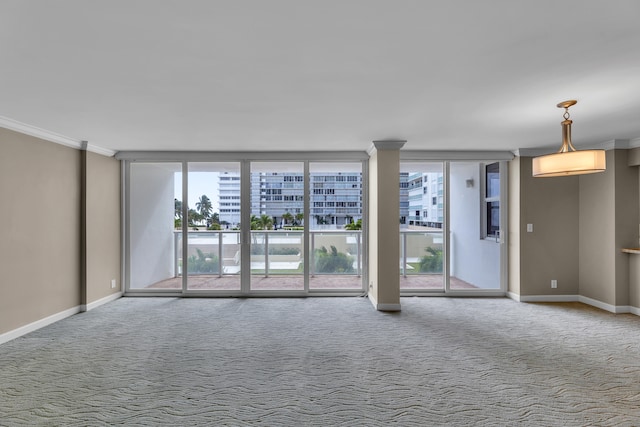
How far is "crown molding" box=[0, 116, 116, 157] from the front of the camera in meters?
3.67

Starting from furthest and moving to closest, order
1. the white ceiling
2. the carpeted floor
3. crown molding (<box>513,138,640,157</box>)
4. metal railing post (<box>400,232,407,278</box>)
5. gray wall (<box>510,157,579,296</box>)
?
metal railing post (<box>400,232,407,278</box>)
gray wall (<box>510,157,579,296</box>)
crown molding (<box>513,138,640,157</box>)
the carpeted floor
the white ceiling

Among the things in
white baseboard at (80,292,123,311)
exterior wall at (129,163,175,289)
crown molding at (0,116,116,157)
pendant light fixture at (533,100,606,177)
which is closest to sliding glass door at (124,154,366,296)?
exterior wall at (129,163,175,289)

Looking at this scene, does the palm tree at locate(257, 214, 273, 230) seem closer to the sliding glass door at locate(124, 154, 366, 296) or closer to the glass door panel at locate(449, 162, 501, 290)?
the sliding glass door at locate(124, 154, 366, 296)

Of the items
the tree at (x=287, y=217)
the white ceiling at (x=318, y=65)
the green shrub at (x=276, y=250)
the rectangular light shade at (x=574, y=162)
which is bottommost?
the green shrub at (x=276, y=250)

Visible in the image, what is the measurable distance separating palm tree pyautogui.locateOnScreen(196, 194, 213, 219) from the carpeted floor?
1.71 meters

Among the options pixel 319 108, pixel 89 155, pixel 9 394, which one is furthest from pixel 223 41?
pixel 89 155

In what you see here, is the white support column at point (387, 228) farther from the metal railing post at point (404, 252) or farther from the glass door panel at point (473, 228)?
the glass door panel at point (473, 228)

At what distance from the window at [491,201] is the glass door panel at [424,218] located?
82 centimetres

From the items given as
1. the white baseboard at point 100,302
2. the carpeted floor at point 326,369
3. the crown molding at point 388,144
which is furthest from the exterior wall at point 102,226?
the crown molding at point 388,144

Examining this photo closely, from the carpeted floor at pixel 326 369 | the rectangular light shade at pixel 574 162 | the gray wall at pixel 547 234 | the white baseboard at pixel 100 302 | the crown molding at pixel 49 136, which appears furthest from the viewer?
the gray wall at pixel 547 234

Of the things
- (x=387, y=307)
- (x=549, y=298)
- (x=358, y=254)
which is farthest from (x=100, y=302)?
(x=549, y=298)

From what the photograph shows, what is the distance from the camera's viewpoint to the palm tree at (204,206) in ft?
19.1

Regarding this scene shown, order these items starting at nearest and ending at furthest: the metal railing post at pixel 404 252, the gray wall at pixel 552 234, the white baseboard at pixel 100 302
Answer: the white baseboard at pixel 100 302 < the gray wall at pixel 552 234 < the metal railing post at pixel 404 252

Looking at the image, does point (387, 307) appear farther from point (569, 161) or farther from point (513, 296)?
point (569, 161)
